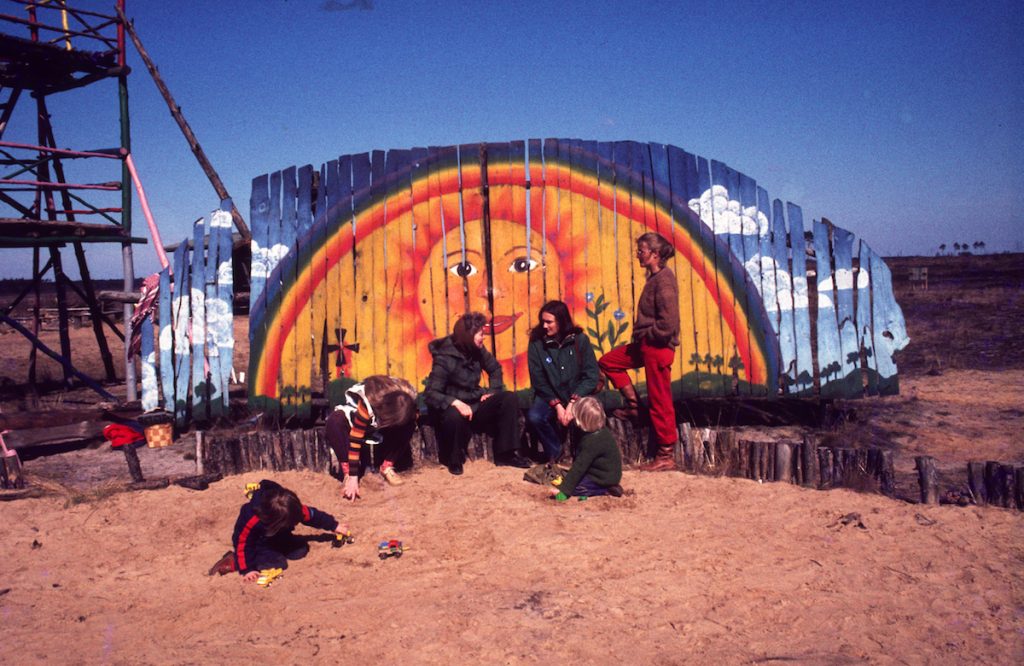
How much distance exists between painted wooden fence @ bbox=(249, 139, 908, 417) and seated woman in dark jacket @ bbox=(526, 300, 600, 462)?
3.41 ft

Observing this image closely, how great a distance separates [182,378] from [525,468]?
3466mm

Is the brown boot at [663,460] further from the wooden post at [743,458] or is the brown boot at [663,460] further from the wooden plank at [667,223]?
the wooden plank at [667,223]

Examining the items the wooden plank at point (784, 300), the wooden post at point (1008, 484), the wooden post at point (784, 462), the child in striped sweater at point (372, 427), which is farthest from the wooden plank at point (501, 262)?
the wooden post at point (1008, 484)

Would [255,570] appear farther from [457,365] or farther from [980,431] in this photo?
A: [980,431]

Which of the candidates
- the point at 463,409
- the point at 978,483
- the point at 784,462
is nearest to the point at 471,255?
the point at 463,409

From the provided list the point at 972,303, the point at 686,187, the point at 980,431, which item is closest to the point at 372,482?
the point at 686,187

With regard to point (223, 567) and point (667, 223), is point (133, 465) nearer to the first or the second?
point (223, 567)

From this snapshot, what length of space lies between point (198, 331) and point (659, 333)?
4.32 meters

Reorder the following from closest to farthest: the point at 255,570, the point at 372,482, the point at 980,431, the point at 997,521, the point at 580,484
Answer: the point at 255,570 → the point at 997,521 → the point at 580,484 → the point at 372,482 → the point at 980,431

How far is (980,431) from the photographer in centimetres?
678

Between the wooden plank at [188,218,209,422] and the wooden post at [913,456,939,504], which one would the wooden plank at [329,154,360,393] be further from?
the wooden post at [913,456,939,504]

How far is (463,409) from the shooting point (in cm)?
575

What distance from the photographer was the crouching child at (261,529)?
159 inches

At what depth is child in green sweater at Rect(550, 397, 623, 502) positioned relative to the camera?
16.9ft
